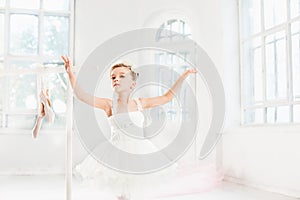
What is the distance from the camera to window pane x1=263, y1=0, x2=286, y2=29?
11.7 ft

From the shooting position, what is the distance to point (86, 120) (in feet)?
16.7

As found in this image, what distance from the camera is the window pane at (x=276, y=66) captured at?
3.55 m

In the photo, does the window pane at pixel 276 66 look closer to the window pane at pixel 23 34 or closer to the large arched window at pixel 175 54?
the large arched window at pixel 175 54

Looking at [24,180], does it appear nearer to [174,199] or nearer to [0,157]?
[0,157]

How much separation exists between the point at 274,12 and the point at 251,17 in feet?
1.50

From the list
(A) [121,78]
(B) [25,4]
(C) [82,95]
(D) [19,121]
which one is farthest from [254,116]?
(B) [25,4]

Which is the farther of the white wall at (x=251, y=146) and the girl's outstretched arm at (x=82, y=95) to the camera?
the white wall at (x=251, y=146)

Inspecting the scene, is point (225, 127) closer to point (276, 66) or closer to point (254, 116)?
point (254, 116)

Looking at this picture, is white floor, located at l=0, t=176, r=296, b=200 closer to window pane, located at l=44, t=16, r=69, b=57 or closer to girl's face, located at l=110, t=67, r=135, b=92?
girl's face, located at l=110, t=67, r=135, b=92

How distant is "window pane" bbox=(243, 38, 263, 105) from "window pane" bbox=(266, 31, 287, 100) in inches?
6.1

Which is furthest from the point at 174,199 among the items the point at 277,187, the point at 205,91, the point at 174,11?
the point at 174,11

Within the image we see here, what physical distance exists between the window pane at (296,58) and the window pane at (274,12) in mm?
204

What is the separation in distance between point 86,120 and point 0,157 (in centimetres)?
108

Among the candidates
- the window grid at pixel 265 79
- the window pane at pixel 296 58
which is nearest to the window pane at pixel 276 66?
the window grid at pixel 265 79
